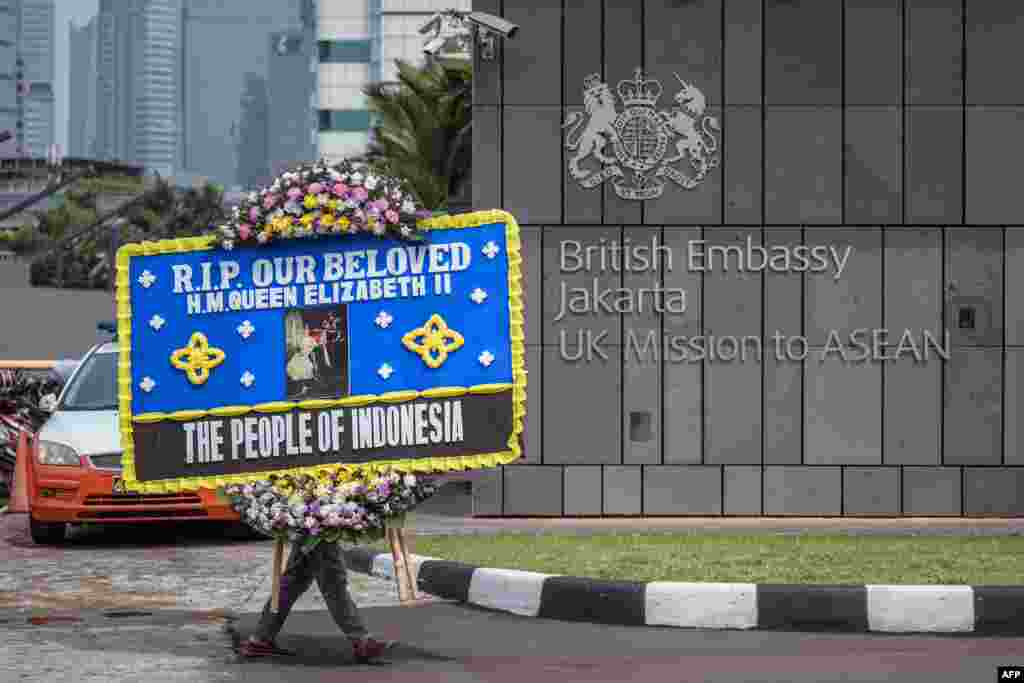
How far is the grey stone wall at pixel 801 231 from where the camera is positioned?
1720 cm

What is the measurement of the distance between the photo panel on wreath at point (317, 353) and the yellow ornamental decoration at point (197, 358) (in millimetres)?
359

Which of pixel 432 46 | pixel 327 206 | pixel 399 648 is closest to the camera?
pixel 327 206

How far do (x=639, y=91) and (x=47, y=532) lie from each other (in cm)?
579

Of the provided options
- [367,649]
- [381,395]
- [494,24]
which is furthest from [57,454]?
[367,649]

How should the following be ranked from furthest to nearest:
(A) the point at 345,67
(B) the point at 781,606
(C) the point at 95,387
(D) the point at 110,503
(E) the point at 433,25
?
(A) the point at 345,67 → (E) the point at 433,25 → (C) the point at 95,387 → (D) the point at 110,503 → (B) the point at 781,606

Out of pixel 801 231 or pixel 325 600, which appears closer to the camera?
pixel 325 600

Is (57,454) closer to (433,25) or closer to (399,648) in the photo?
(433,25)

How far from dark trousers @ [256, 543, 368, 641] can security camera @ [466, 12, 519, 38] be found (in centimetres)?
799

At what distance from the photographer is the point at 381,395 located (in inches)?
395

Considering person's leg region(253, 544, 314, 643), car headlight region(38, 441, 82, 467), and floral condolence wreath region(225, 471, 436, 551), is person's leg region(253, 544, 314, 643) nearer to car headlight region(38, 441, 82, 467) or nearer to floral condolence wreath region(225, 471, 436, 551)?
floral condolence wreath region(225, 471, 436, 551)

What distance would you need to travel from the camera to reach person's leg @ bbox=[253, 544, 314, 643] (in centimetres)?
966

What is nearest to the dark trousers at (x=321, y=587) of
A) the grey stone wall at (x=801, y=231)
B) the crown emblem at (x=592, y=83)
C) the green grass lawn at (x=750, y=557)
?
the green grass lawn at (x=750, y=557)

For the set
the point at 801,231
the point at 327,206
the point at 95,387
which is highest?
the point at 801,231

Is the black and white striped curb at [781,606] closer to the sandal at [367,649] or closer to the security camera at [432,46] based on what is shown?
the sandal at [367,649]
